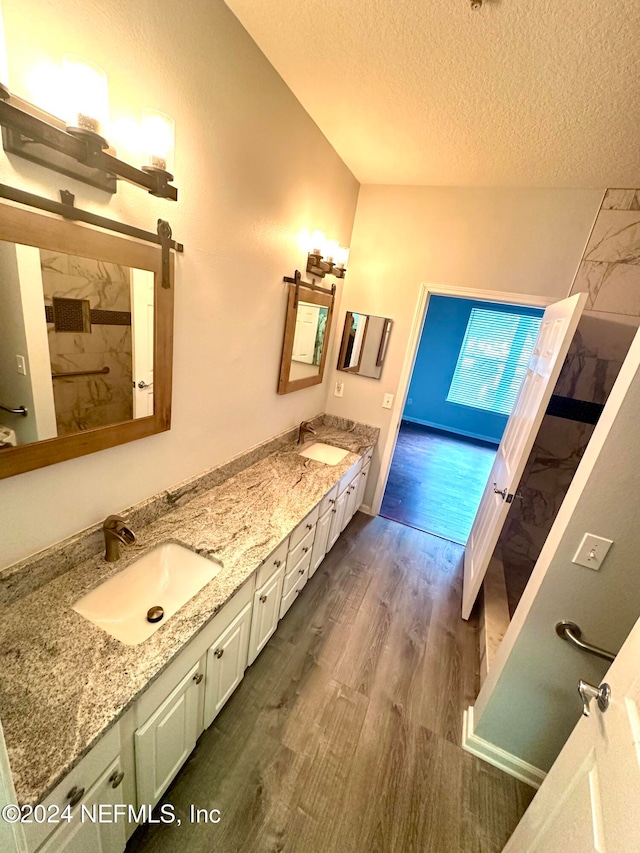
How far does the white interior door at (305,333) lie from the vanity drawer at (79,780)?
76.8 inches

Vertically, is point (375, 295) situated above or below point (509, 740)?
above

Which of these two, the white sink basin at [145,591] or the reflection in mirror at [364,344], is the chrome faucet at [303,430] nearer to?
the reflection in mirror at [364,344]

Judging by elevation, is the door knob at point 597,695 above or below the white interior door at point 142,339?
below

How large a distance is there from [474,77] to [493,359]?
4.73 m

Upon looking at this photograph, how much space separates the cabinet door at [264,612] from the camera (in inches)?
59.1

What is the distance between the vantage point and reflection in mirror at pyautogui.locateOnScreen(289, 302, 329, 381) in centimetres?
228

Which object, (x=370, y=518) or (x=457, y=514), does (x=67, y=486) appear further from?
(x=457, y=514)

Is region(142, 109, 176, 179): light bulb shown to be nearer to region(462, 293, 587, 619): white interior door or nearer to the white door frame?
region(462, 293, 587, 619): white interior door

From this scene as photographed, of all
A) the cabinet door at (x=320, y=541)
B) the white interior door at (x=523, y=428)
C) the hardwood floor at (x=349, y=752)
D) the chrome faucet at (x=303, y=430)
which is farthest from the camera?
the chrome faucet at (x=303, y=430)

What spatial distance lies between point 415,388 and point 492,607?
4583mm

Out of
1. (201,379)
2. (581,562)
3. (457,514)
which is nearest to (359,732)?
(581,562)

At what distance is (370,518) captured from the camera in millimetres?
3223

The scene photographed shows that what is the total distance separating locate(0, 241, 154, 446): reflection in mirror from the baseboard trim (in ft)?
6.78

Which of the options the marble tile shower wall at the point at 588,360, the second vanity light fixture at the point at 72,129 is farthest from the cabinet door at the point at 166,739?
the marble tile shower wall at the point at 588,360
